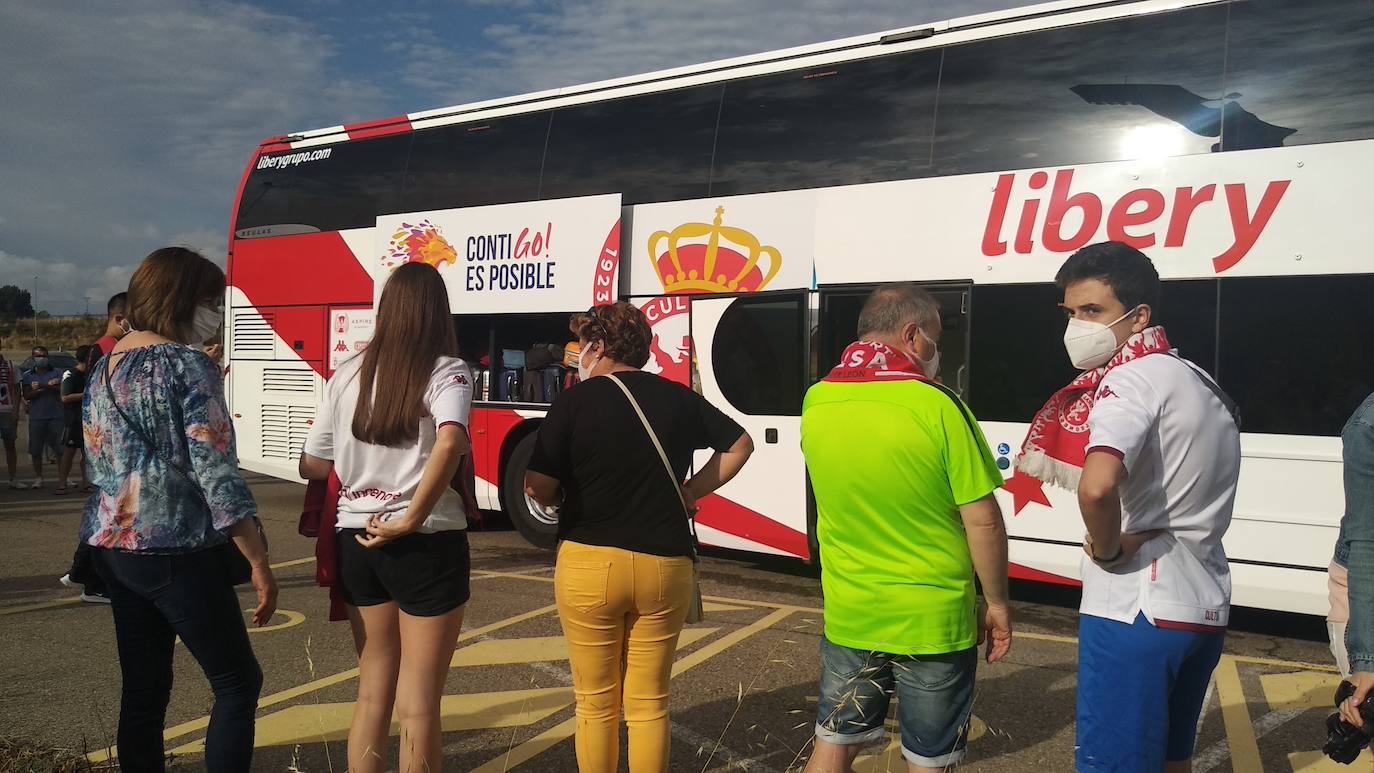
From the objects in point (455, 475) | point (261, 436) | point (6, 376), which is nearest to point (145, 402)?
point (455, 475)

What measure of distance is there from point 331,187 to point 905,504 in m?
9.41

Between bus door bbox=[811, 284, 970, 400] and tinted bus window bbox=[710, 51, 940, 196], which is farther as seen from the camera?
tinted bus window bbox=[710, 51, 940, 196]

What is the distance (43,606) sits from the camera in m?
6.82

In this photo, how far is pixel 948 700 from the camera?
106 inches

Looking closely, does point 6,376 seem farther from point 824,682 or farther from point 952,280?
point 824,682

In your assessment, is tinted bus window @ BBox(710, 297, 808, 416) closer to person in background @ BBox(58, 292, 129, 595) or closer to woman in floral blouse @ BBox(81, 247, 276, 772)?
person in background @ BBox(58, 292, 129, 595)

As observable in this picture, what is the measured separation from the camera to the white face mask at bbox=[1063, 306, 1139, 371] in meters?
2.67

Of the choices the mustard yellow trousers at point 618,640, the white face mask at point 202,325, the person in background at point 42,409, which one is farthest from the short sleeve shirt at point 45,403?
the mustard yellow trousers at point 618,640

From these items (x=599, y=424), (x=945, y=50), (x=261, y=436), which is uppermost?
(x=945, y=50)

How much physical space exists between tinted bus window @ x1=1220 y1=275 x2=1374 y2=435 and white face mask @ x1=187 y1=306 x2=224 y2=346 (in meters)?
5.54

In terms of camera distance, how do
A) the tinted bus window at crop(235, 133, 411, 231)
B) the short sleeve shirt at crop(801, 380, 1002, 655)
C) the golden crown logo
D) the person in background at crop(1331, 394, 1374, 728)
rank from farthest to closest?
the tinted bus window at crop(235, 133, 411, 231) < the golden crown logo < the short sleeve shirt at crop(801, 380, 1002, 655) < the person in background at crop(1331, 394, 1374, 728)

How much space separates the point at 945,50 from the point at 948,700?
5.66m

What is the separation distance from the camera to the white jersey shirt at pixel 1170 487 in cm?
247

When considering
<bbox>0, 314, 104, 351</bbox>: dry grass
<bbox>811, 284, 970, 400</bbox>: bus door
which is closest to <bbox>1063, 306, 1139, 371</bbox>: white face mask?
<bbox>811, 284, 970, 400</bbox>: bus door
